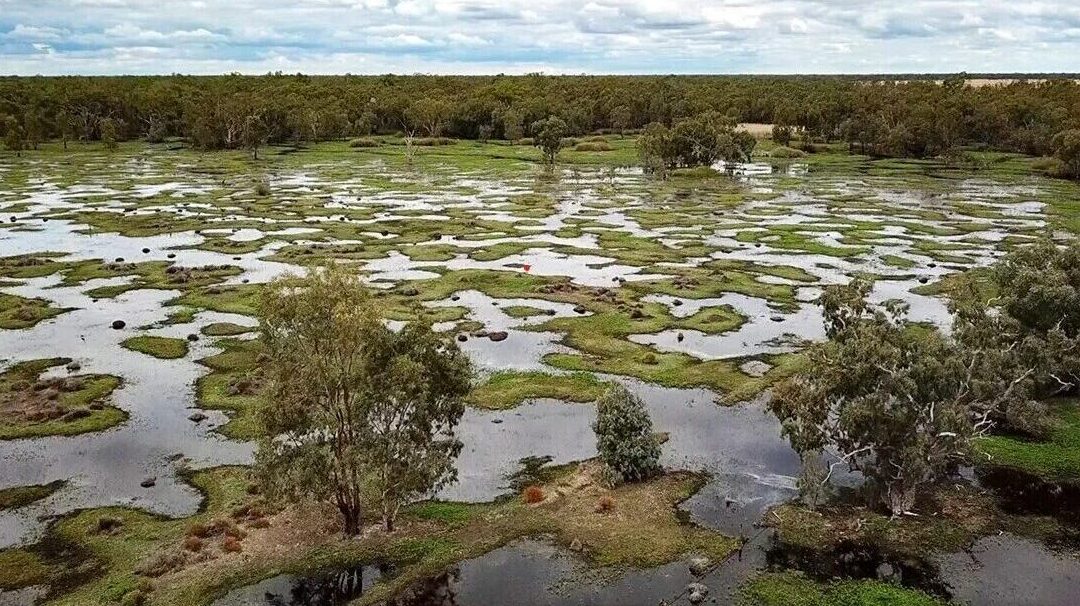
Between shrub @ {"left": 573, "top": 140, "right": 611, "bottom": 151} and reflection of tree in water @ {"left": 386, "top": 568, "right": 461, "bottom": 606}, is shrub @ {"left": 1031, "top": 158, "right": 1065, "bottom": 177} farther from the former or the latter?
reflection of tree in water @ {"left": 386, "top": 568, "right": 461, "bottom": 606}

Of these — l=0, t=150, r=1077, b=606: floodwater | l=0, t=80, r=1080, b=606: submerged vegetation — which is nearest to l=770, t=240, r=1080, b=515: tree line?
l=0, t=80, r=1080, b=606: submerged vegetation

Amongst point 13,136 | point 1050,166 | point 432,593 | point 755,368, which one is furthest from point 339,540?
point 13,136

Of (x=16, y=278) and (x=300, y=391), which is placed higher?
(x=300, y=391)

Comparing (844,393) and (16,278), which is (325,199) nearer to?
(16,278)

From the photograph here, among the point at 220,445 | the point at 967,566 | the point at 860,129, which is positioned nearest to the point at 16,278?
the point at 220,445

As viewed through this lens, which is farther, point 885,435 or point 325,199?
point 325,199

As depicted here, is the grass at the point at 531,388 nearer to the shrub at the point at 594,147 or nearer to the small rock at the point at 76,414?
the small rock at the point at 76,414
